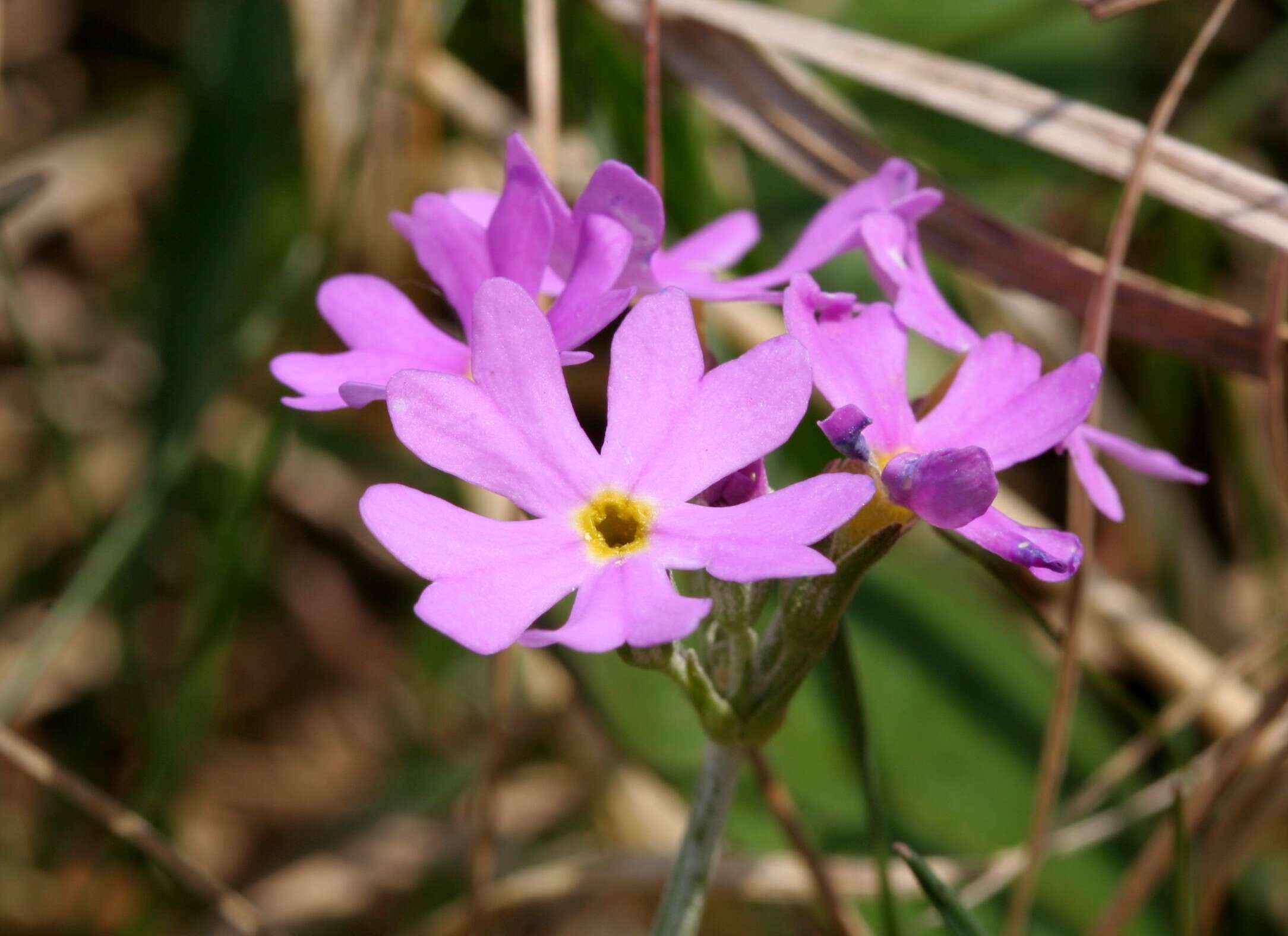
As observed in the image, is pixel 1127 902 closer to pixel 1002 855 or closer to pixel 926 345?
pixel 1002 855

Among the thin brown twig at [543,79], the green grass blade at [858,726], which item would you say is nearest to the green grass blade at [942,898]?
the green grass blade at [858,726]

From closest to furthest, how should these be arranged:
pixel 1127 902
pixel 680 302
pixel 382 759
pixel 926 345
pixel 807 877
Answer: pixel 680 302
pixel 1127 902
pixel 807 877
pixel 926 345
pixel 382 759

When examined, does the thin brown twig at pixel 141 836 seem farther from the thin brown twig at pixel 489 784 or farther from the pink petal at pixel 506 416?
the pink petal at pixel 506 416

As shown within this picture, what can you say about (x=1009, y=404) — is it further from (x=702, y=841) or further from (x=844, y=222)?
(x=702, y=841)

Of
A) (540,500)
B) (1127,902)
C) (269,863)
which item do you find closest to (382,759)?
(269,863)

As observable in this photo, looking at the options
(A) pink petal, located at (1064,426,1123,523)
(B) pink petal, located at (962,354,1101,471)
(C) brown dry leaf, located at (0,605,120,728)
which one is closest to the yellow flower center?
(B) pink petal, located at (962,354,1101,471)

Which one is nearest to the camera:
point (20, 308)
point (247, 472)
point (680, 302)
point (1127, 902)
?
point (680, 302)
